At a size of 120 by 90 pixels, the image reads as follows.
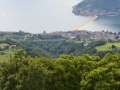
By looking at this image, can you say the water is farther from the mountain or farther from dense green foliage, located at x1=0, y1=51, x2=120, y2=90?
dense green foliage, located at x1=0, y1=51, x2=120, y2=90

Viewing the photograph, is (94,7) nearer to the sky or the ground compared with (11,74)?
nearer to the sky

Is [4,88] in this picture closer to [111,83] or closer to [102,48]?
[111,83]

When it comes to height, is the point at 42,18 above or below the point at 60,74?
above

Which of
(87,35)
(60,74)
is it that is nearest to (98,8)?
(87,35)

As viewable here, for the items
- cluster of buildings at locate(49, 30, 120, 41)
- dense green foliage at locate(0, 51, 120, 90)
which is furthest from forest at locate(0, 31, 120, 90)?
cluster of buildings at locate(49, 30, 120, 41)

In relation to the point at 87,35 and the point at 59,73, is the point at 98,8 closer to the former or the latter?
the point at 87,35

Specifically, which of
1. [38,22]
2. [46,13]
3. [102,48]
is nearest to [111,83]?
[102,48]

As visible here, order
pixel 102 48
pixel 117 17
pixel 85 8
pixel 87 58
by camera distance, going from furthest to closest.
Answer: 1. pixel 85 8
2. pixel 117 17
3. pixel 102 48
4. pixel 87 58
